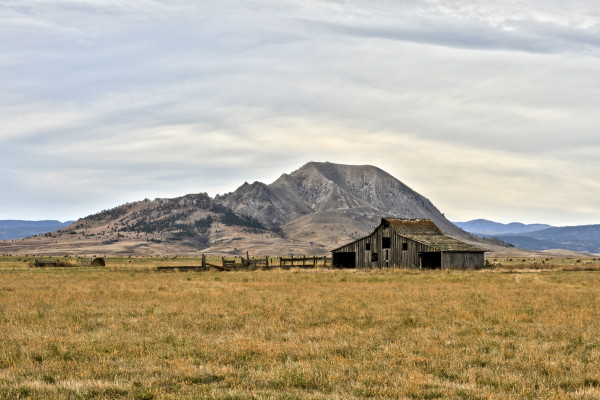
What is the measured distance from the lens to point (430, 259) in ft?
220

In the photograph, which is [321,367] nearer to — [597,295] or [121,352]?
[121,352]

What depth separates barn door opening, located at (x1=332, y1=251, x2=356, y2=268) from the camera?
238 feet

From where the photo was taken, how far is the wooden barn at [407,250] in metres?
65.9

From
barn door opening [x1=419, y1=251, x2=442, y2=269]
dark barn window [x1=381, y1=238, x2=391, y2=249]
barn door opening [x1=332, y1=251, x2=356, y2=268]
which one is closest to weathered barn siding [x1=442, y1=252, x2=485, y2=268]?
barn door opening [x1=419, y1=251, x2=442, y2=269]

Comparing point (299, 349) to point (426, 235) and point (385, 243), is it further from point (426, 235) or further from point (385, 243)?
point (426, 235)

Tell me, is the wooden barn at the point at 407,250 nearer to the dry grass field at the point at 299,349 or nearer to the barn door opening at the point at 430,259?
the barn door opening at the point at 430,259

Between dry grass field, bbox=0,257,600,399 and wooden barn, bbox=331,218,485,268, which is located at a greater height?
wooden barn, bbox=331,218,485,268

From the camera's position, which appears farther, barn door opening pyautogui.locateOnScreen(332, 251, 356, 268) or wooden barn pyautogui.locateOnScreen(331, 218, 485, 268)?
barn door opening pyautogui.locateOnScreen(332, 251, 356, 268)

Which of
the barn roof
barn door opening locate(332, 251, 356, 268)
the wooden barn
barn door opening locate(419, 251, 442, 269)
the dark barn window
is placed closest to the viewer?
the wooden barn

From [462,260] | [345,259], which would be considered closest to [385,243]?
[345,259]

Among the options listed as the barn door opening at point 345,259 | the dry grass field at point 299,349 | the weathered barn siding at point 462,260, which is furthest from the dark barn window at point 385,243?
the dry grass field at point 299,349

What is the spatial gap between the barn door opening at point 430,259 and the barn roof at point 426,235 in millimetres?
1301

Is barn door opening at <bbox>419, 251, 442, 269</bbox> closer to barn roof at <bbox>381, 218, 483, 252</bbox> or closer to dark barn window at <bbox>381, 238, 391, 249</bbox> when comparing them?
barn roof at <bbox>381, 218, 483, 252</bbox>

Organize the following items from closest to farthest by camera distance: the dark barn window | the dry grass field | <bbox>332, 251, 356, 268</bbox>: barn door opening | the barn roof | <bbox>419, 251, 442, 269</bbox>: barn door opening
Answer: the dry grass field → <bbox>419, 251, 442, 269</bbox>: barn door opening → the barn roof → the dark barn window → <bbox>332, 251, 356, 268</bbox>: barn door opening
